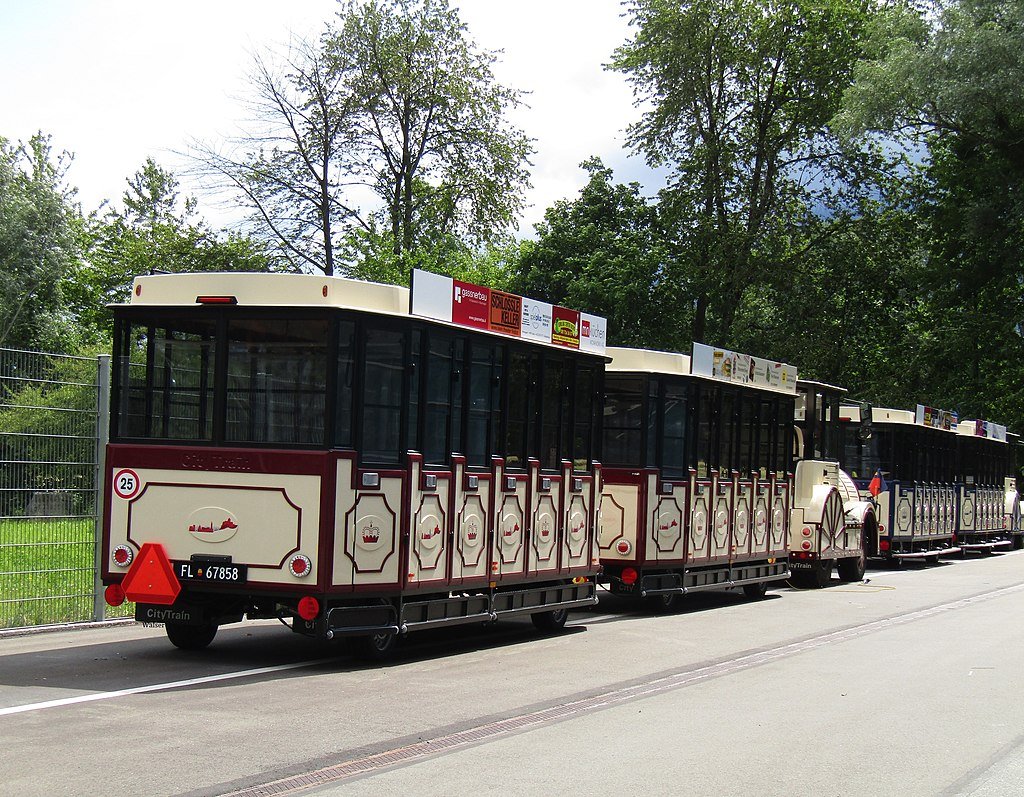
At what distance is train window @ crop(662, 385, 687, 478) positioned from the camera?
1700 cm

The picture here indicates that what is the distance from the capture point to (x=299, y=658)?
1134 cm

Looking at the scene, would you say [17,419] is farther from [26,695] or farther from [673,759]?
[673,759]

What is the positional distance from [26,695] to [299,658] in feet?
9.52

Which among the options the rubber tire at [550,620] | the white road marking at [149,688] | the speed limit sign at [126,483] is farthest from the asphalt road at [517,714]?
the speed limit sign at [126,483]

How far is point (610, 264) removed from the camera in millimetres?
41688

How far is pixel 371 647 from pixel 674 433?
720 centimetres

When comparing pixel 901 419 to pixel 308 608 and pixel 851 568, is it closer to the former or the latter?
pixel 851 568

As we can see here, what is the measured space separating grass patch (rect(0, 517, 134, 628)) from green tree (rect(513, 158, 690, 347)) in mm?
28709

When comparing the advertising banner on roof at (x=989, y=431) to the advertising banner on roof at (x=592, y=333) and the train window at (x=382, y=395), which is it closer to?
the advertising banner on roof at (x=592, y=333)

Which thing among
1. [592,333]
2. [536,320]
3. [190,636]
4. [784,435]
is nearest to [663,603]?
[592,333]

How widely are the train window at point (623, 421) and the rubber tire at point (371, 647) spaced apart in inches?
243

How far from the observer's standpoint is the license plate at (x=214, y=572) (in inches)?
411

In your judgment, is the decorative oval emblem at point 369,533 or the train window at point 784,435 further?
the train window at point 784,435

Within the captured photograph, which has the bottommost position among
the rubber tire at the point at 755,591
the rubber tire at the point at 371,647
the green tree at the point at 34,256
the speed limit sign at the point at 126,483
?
the rubber tire at the point at 755,591
